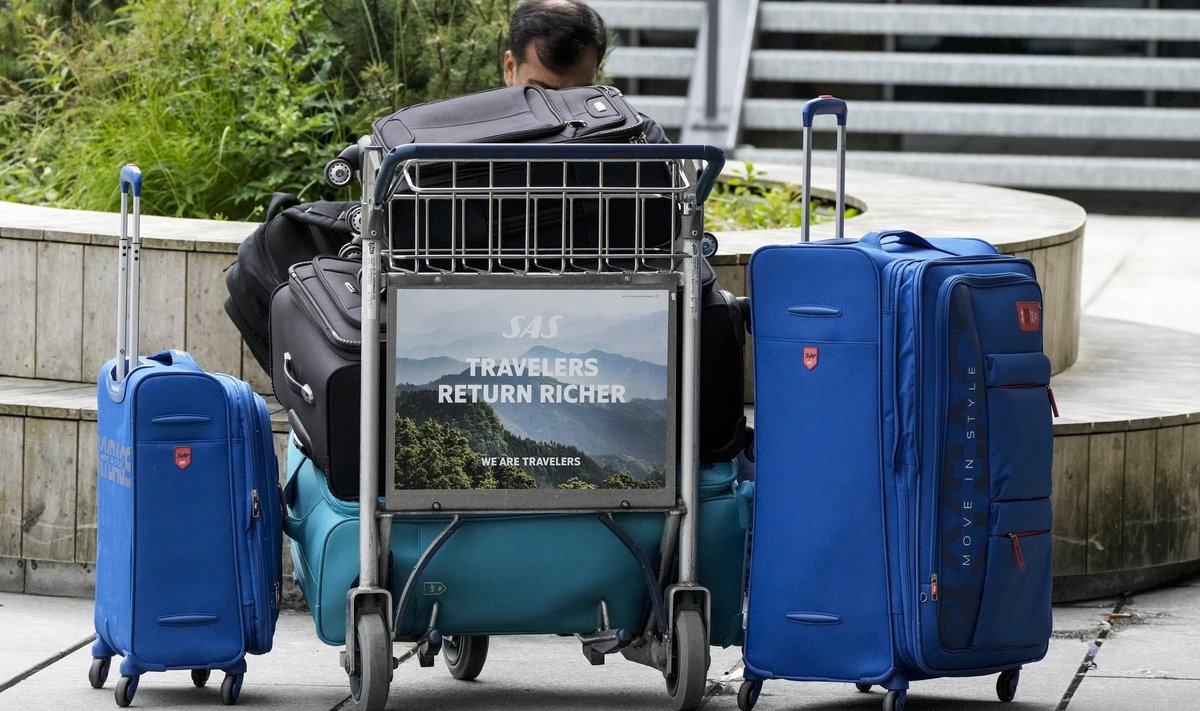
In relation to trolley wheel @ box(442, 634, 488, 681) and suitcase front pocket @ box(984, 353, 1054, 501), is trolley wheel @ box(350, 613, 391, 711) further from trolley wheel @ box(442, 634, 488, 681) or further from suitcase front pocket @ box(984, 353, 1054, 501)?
suitcase front pocket @ box(984, 353, 1054, 501)

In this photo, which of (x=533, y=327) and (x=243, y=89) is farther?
(x=243, y=89)

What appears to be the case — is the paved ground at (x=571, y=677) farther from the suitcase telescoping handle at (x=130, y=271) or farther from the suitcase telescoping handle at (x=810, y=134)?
the suitcase telescoping handle at (x=810, y=134)

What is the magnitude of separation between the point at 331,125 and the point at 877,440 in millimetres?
3235

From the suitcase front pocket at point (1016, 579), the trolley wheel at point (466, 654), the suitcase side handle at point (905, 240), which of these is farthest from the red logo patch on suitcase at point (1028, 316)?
the trolley wheel at point (466, 654)

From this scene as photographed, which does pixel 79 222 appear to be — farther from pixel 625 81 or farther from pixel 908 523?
pixel 625 81

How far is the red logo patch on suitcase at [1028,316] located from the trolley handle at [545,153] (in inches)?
25.1

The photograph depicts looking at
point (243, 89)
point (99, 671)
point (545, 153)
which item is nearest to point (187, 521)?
point (99, 671)

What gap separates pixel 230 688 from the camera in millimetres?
3475

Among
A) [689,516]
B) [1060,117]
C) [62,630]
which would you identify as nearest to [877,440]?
[689,516]

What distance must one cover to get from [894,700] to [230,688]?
129cm

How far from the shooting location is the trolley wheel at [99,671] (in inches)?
140

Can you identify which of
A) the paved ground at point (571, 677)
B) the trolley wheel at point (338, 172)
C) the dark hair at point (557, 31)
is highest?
the dark hair at point (557, 31)

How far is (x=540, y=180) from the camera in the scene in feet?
10.8

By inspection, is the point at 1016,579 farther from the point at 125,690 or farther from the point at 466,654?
the point at 125,690
